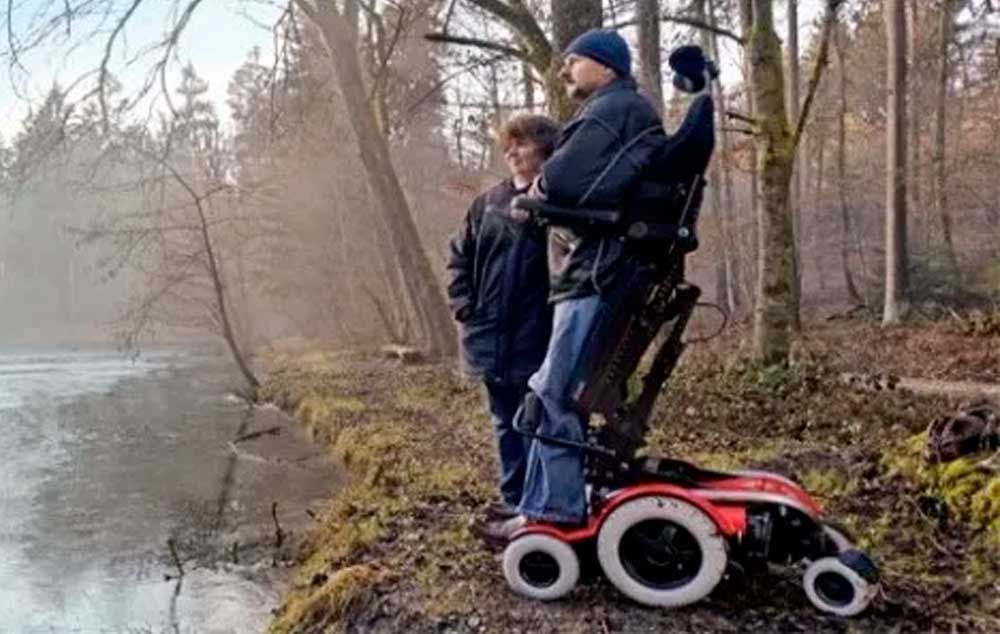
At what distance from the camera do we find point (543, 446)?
3357 mm

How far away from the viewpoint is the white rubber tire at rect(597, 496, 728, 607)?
122 inches

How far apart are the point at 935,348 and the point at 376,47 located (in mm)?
7896

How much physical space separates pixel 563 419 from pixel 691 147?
0.98 meters

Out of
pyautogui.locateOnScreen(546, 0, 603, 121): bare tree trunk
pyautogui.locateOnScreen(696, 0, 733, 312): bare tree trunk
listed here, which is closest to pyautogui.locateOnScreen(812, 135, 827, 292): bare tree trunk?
pyautogui.locateOnScreen(696, 0, 733, 312): bare tree trunk

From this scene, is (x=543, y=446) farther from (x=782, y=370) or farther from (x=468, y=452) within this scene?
(x=782, y=370)

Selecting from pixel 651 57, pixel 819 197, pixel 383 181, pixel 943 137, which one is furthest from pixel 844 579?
pixel 819 197

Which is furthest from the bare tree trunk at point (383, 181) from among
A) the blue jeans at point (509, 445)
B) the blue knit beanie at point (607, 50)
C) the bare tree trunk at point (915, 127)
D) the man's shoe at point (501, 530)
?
the blue knit beanie at point (607, 50)

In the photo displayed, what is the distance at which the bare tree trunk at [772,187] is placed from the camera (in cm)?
718

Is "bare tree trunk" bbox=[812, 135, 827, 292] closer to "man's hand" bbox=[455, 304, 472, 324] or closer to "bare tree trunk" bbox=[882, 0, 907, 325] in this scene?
"bare tree trunk" bbox=[882, 0, 907, 325]

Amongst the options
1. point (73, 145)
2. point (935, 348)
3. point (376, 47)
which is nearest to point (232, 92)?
point (376, 47)

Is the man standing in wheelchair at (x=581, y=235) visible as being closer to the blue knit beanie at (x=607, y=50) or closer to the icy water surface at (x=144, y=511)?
the blue knit beanie at (x=607, y=50)

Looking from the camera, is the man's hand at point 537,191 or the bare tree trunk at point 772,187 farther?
the bare tree trunk at point 772,187

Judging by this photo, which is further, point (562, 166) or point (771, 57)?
point (771, 57)

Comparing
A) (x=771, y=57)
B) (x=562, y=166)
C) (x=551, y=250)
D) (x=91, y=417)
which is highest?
(x=771, y=57)
